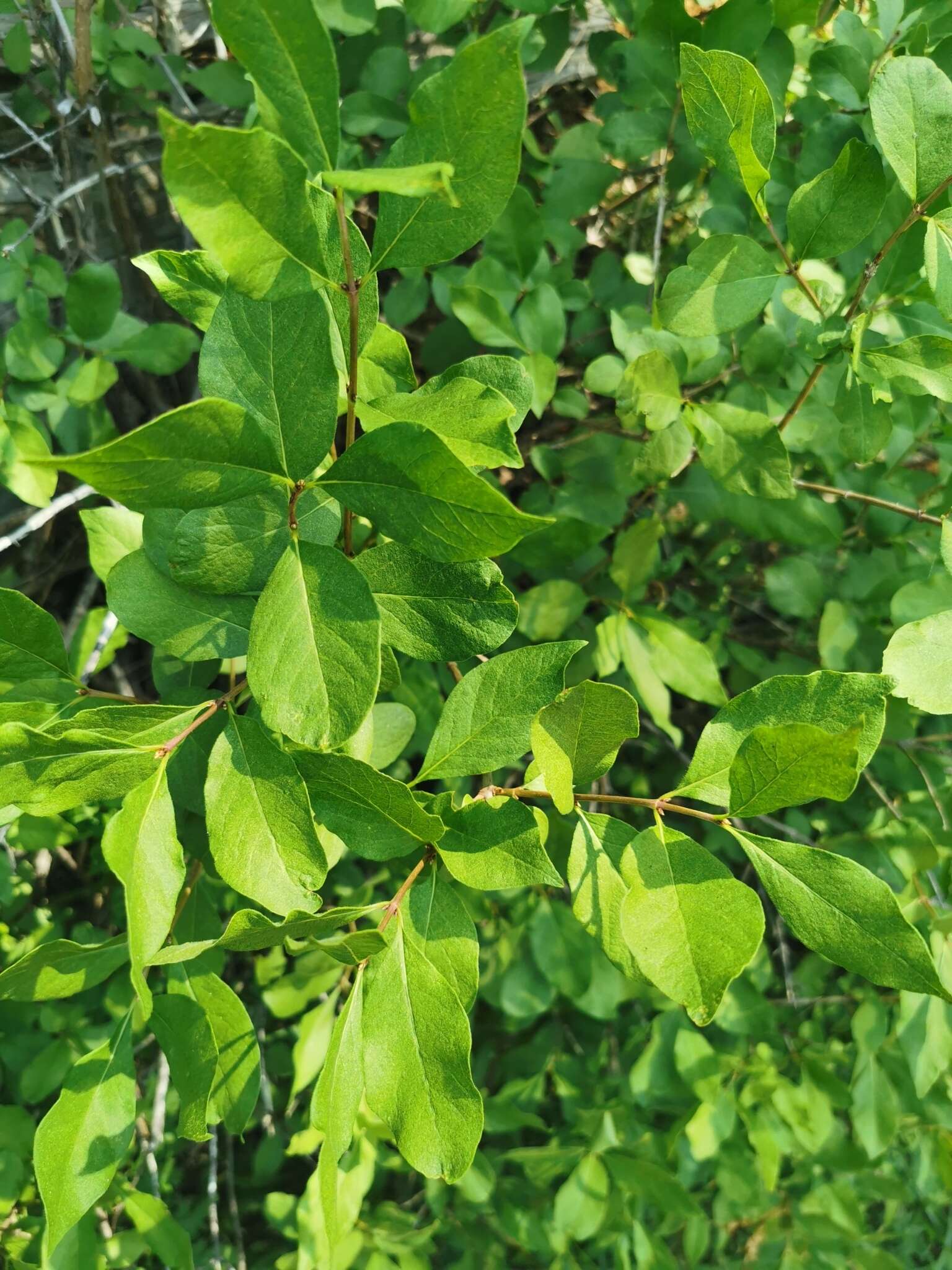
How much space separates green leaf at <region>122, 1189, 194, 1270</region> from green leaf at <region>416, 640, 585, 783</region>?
0.76 metres

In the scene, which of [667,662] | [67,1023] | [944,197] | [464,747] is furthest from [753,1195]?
[944,197]

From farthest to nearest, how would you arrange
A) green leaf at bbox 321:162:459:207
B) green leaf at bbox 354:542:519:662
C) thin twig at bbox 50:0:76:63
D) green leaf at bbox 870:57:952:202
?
thin twig at bbox 50:0:76:63 → green leaf at bbox 870:57:952:202 → green leaf at bbox 354:542:519:662 → green leaf at bbox 321:162:459:207

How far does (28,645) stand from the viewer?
2.60ft

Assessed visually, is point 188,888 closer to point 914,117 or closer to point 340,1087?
point 340,1087

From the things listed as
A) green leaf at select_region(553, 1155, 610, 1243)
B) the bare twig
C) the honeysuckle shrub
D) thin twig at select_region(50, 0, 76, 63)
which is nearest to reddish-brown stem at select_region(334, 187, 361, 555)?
the honeysuckle shrub

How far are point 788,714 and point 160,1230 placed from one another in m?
0.97

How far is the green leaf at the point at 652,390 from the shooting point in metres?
0.93

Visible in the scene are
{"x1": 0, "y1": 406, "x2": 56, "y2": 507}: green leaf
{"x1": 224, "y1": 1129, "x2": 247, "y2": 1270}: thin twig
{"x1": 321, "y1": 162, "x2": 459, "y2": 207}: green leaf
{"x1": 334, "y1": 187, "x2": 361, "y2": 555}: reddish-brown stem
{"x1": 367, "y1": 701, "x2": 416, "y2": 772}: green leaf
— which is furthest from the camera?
{"x1": 224, "y1": 1129, "x2": 247, "y2": 1270}: thin twig

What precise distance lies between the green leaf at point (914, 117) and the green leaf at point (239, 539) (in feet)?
1.77

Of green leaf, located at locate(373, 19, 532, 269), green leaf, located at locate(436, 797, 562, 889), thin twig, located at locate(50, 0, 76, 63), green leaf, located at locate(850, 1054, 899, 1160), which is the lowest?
green leaf, located at locate(850, 1054, 899, 1160)

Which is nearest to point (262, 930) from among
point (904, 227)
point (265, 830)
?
point (265, 830)

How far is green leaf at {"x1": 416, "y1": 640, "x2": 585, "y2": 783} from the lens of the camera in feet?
2.30

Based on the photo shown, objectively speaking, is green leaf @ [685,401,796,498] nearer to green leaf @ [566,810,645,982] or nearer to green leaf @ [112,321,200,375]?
green leaf @ [566,810,645,982]

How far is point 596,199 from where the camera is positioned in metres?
1.28
